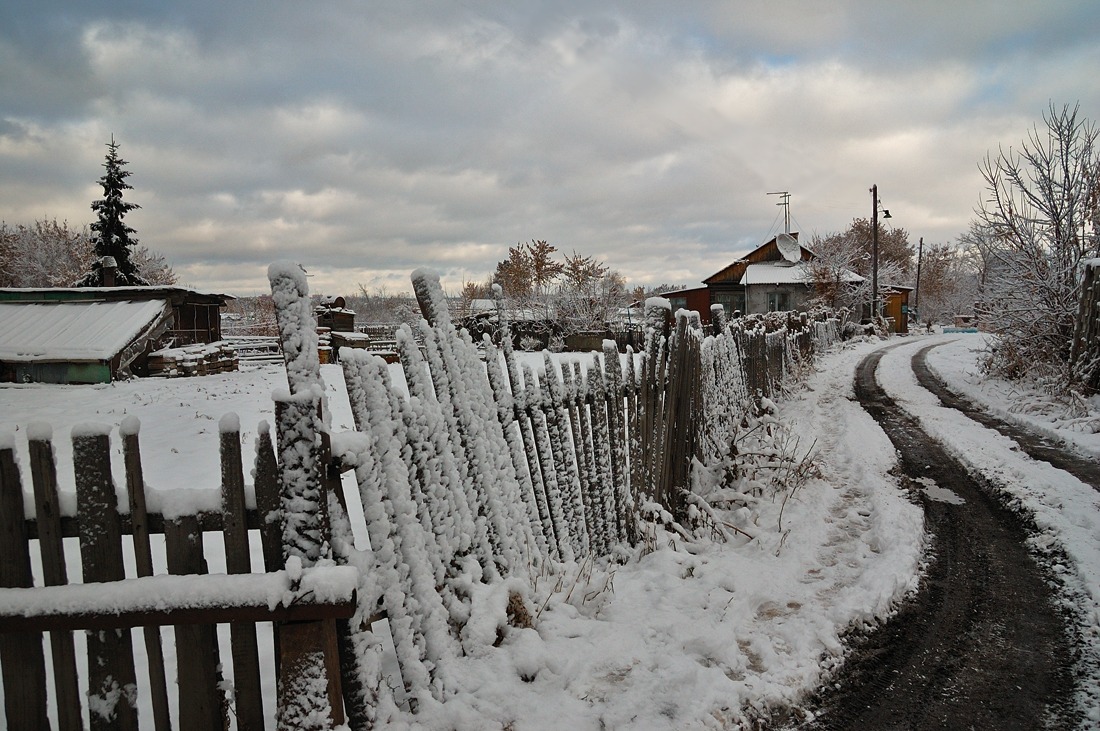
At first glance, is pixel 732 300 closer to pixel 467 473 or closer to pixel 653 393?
pixel 653 393

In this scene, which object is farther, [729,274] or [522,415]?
[729,274]

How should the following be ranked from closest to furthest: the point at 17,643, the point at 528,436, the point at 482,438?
the point at 17,643 → the point at 482,438 → the point at 528,436

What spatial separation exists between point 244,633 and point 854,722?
2.48 meters

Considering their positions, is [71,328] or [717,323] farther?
[71,328]

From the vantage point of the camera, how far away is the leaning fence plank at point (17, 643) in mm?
1885

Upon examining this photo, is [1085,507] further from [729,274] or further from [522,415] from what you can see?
[729,274]

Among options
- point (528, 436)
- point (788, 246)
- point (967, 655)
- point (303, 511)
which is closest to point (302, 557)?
point (303, 511)

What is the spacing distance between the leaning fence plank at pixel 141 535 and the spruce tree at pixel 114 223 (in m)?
35.9

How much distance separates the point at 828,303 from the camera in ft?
126

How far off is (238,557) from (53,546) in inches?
24.3

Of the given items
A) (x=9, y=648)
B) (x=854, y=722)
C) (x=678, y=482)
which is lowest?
(x=854, y=722)

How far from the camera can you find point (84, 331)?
52.3 ft

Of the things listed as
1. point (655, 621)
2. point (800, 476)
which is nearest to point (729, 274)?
point (800, 476)

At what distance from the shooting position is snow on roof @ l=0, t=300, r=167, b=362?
14.8 metres
